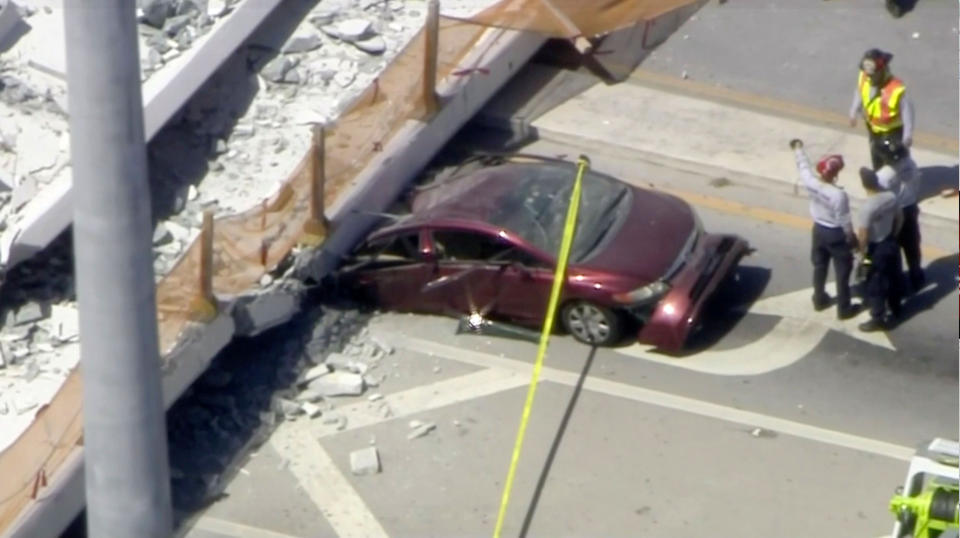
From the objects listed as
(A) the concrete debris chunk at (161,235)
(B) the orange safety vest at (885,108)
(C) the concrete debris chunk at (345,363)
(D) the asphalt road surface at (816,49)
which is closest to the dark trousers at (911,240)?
(B) the orange safety vest at (885,108)

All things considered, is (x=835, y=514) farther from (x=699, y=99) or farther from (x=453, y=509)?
(x=699, y=99)

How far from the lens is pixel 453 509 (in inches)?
512

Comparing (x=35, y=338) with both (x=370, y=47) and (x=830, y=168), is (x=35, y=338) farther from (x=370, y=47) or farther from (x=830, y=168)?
(x=830, y=168)

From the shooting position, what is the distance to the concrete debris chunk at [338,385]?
14180mm

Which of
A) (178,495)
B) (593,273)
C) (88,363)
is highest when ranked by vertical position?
(88,363)

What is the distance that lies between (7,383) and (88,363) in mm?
5410

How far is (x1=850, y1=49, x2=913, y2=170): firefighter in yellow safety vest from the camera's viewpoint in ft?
51.9

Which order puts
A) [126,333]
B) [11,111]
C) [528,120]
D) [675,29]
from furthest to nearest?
[675,29], [528,120], [11,111], [126,333]

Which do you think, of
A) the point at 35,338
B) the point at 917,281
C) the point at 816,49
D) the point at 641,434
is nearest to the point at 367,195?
the point at 35,338

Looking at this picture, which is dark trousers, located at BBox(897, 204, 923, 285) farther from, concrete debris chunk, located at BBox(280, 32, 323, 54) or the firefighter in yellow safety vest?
concrete debris chunk, located at BBox(280, 32, 323, 54)

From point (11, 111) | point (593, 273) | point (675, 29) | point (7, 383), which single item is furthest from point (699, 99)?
point (7, 383)

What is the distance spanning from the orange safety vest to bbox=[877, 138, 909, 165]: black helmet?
134mm

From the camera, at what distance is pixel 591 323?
14.6 meters

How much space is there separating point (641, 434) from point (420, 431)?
1552 millimetres
